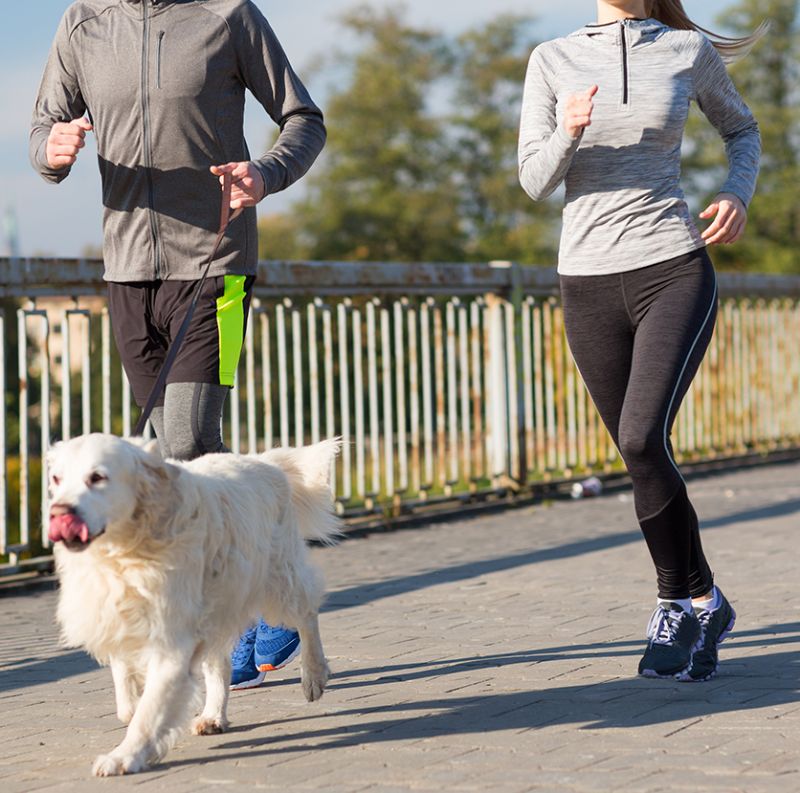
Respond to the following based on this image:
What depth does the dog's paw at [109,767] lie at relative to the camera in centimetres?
362

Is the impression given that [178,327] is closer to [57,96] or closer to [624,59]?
[57,96]

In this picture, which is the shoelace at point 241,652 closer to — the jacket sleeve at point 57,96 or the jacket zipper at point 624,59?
the jacket sleeve at point 57,96

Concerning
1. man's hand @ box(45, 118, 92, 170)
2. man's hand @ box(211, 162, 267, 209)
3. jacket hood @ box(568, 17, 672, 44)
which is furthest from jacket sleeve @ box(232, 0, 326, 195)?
jacket hood @ box(568, 17, 672, 44)

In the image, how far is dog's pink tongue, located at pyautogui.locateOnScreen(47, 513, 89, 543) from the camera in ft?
11.3

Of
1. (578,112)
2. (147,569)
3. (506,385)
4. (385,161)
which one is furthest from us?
(385,161)

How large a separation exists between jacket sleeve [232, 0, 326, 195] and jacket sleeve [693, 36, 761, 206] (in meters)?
1.26

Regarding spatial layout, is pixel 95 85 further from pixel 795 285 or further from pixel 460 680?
pixel 795 285

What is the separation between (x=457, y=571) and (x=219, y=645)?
358 cm

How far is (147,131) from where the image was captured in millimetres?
4492

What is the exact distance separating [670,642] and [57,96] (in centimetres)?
258

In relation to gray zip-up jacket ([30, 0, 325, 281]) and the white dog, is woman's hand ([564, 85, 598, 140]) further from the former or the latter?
the white dog

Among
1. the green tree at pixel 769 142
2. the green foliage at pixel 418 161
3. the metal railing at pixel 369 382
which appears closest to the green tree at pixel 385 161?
the green foliage at pixel 418 161

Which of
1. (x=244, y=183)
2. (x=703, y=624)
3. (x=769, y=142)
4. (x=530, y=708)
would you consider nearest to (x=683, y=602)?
(x=703, y=624)

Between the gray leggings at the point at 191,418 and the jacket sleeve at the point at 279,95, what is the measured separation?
653 mm
